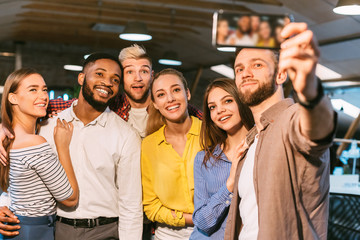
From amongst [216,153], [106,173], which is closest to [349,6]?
[216,153]

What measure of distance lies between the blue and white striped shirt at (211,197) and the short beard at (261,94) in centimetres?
49

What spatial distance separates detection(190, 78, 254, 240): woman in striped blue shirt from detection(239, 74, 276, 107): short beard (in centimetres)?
49

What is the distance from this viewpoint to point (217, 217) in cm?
221

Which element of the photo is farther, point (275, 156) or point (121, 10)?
point (121, 10)

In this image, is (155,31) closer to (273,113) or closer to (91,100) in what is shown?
(91,100)

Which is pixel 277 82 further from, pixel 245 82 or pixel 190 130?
pixel 190 130

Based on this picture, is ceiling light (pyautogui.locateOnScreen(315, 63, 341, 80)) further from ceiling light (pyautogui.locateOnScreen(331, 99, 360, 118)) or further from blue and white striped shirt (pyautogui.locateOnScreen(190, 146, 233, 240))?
blue and white striped shirt (pyautogui.locateOnScreen(190, 146, 233, 240))

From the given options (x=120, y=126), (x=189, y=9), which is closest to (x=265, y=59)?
(x=120, y=126)

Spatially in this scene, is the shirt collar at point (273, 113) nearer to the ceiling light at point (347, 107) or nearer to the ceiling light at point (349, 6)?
the ceiling light at point (349, 6)

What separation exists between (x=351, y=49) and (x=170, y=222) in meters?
8.34

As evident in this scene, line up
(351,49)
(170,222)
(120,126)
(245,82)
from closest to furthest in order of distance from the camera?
(245,82) < (170,222) < (120,126) < (351,49)

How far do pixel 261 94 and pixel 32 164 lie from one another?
1.28 metres

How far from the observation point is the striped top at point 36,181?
2322 mm

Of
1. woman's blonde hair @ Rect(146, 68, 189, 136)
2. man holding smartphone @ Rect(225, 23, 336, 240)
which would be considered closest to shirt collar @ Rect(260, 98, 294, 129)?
man holding smartphone @ Rect(225, 23, 336, 240)
